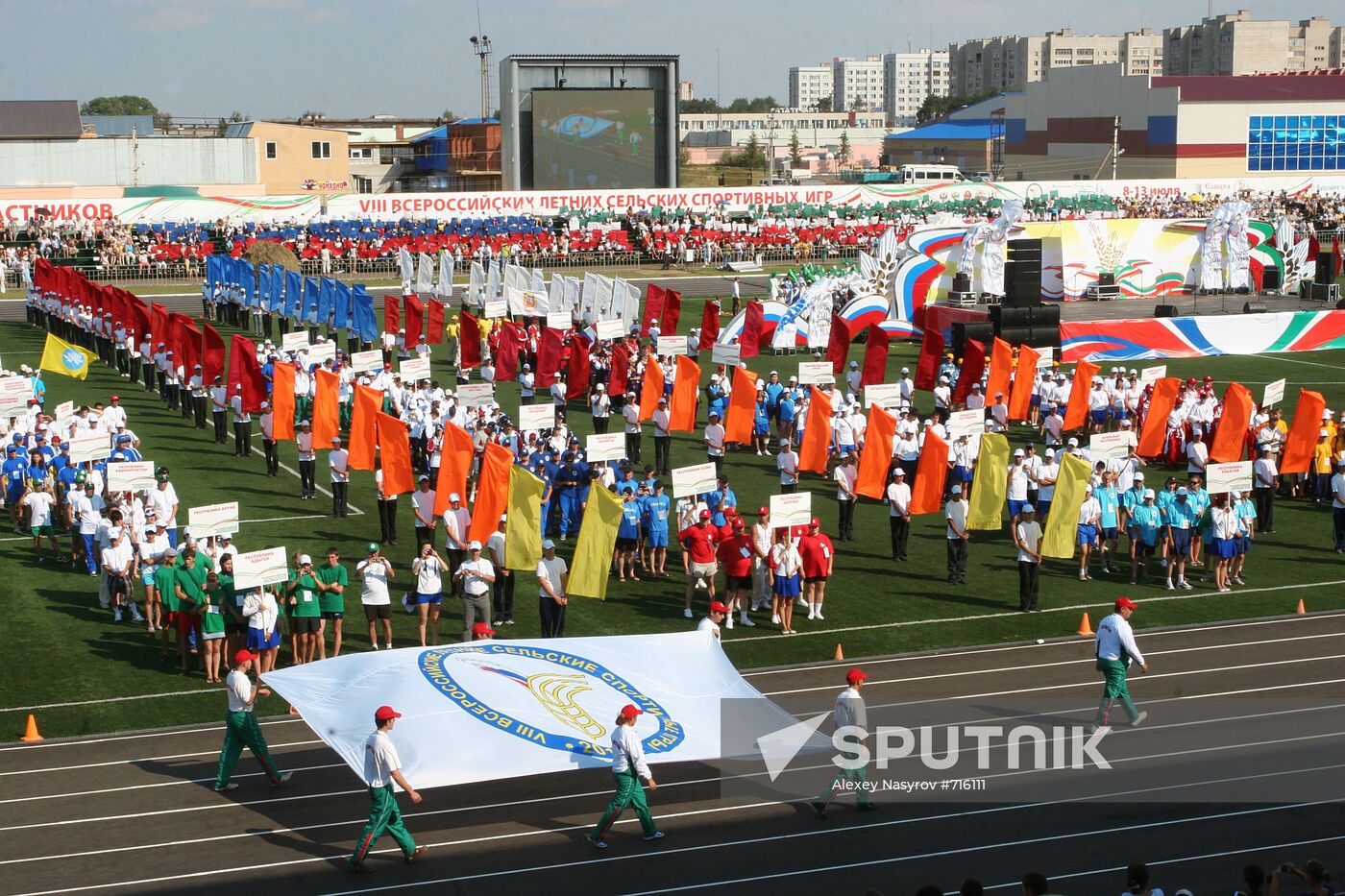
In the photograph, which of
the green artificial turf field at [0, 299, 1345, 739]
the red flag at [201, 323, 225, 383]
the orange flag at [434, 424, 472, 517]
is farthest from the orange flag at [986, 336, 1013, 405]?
the red flag at [201, 323, 225, 383]

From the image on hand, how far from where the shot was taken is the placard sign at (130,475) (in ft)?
64.3

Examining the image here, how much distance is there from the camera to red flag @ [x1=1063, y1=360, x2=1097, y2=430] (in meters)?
27.0

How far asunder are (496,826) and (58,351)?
76.7 feet

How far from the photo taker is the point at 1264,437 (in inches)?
919

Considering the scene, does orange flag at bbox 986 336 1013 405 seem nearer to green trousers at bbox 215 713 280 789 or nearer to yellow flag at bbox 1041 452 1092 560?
yellow flag at bbox 1041 452 1092 560

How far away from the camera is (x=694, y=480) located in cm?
1980

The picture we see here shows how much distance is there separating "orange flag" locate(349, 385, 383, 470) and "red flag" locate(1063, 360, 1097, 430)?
38.6 ft

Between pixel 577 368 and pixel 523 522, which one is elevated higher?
pixel 577 368

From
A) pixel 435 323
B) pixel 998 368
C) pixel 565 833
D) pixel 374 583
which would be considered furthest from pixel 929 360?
pixel 565 833

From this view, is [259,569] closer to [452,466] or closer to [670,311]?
→ [452,466]

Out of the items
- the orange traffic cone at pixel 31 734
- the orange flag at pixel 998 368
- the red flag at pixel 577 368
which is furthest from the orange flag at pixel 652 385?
the orange traffic cone at pixel 31 734

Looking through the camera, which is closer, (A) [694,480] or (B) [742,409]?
(A) [694,480]

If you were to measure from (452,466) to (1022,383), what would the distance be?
1236 cm

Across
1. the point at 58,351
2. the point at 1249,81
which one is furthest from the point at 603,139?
the point at 58,351
